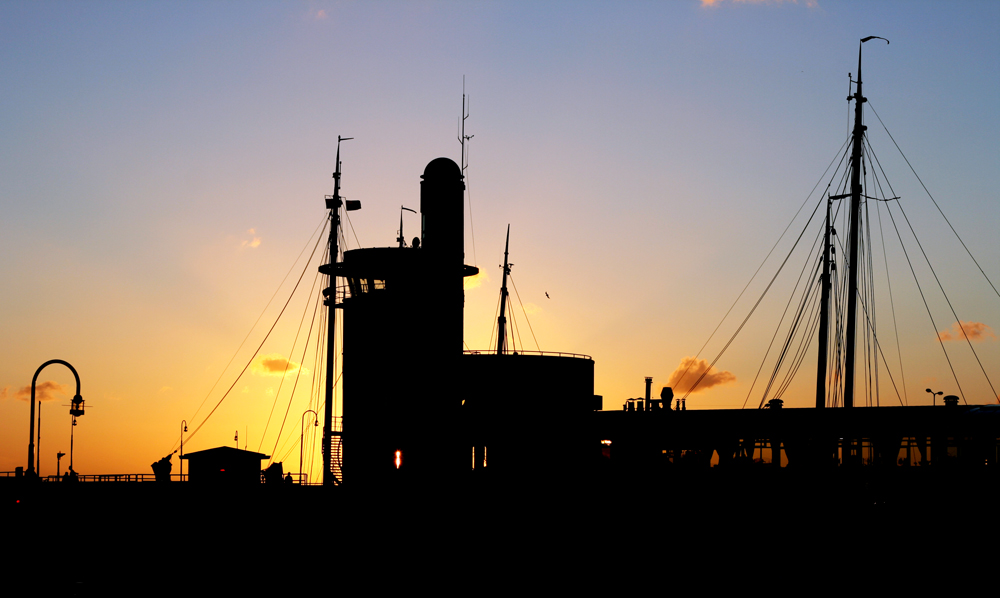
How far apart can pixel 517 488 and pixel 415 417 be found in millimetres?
7821

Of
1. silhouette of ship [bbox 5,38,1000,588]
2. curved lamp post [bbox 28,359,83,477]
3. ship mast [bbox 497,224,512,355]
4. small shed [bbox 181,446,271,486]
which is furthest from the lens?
→ ship mast [bbox 497,224,512,355]

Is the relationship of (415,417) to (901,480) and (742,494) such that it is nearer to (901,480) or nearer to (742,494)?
(742,494)

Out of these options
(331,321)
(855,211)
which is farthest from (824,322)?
(331,321)

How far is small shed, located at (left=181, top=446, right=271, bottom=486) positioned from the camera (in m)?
53.5

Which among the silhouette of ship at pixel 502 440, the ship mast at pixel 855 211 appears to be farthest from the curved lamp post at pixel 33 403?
the ship mast at pixel 855 211

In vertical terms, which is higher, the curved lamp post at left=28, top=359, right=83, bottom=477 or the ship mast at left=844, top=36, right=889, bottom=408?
the ship mast at left=844, top=36, right=889, bottom=408

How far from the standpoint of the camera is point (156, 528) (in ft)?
165

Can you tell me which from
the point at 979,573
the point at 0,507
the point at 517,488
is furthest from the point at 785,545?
the point at 0,507

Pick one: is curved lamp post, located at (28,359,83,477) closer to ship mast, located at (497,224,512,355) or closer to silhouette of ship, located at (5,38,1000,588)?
silhouette of ship, located at (5,38,1000,588)

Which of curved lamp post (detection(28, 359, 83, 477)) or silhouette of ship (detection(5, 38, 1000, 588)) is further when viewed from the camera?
silhouette of ship (detection(5, 38, 1000, 588))

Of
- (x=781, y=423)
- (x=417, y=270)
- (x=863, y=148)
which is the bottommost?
(x=781, y=423)

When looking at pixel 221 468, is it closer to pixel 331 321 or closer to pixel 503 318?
pixel 331 321

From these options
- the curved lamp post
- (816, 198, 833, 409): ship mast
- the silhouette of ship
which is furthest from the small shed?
(816, 198, 833, 409): ship mast

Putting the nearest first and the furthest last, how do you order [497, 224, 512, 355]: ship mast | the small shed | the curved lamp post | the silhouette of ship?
1. the curved lamp post
2. the silhouette of ship
3. the small shed
4. [497, 224, 512, 355]: ship mast
